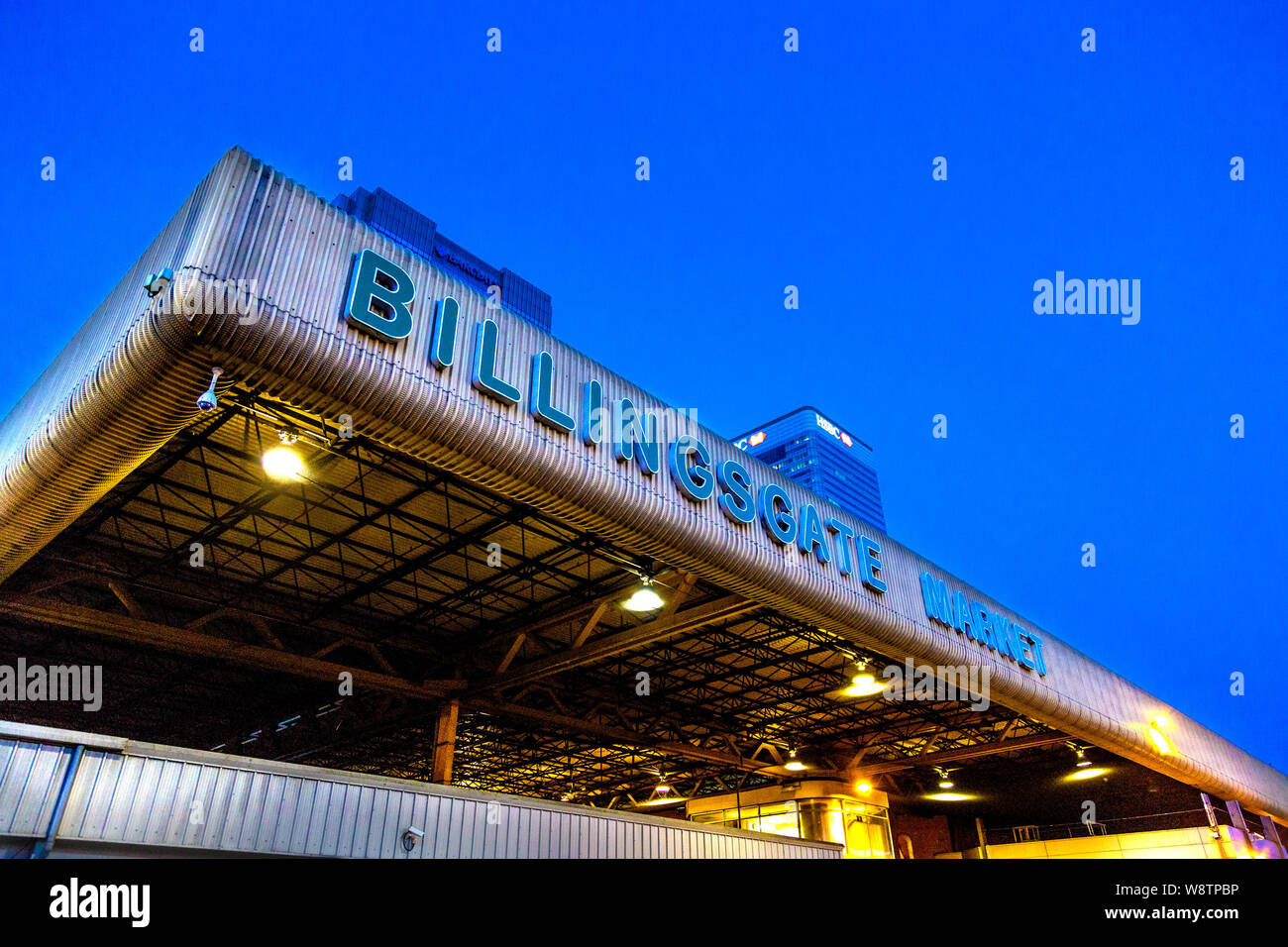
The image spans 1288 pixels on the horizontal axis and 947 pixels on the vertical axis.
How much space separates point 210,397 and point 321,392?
127 cm

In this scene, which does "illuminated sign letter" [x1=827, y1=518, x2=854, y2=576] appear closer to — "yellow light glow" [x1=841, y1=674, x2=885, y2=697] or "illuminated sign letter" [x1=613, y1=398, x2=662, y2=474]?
"illuminated sign letter" [x1=613, y1=398, x2=662, y2=474]

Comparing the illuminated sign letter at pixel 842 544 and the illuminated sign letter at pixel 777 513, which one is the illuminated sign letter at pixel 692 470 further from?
the illuminated sign letter at pixel 842 544

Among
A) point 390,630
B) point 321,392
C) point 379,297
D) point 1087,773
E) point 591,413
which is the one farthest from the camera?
point 1087,773

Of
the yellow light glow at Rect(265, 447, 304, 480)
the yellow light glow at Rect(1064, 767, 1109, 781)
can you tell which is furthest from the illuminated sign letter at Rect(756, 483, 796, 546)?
the yellow light glow at Rect(1064, 767, 1109, 781)

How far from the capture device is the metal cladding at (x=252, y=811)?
428 inches

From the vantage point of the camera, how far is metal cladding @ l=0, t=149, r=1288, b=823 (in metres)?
9.64

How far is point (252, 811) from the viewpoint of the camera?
12836 mm

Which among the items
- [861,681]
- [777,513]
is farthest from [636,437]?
[861,681]

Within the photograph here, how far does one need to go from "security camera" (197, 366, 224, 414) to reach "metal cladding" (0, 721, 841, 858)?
17.9 ft

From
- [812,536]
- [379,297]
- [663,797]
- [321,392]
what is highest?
[379,297]

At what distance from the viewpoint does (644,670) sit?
2728 cm

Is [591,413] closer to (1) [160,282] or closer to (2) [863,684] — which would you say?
(1) [160,282]
